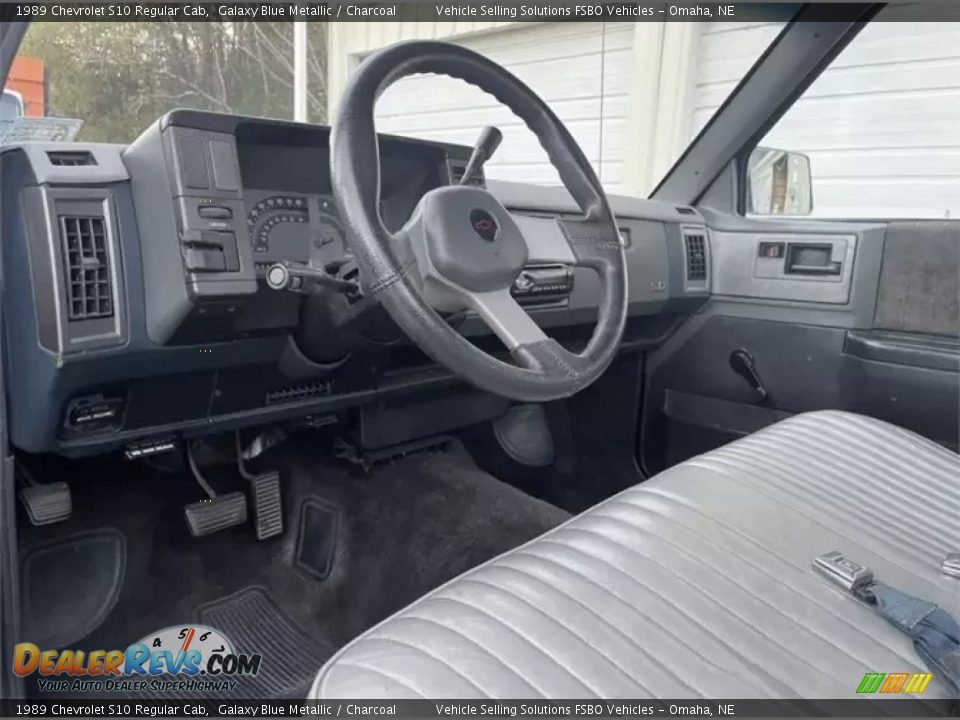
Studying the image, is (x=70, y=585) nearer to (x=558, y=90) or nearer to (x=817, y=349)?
(x=817, y=349)

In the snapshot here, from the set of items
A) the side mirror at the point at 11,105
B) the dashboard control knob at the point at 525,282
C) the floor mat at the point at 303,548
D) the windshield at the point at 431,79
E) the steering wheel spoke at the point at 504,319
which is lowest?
the floor mat at the point at 303,548

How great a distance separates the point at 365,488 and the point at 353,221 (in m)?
1.22

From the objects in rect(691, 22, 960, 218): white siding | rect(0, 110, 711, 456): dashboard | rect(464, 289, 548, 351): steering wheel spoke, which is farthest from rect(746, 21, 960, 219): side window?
rect(464, 289, 548, 351): steering wheel spoke

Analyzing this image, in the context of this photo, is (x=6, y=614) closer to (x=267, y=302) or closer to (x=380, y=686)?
(x=267, y=302)

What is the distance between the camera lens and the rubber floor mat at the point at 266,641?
177cm

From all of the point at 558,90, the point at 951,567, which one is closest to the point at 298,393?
the point at 951,567

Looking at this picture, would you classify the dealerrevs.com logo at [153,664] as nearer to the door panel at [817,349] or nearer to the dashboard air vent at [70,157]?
the dashboard air vent at [70,157]

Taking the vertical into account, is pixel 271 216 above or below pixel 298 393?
above

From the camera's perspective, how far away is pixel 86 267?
133 centimetres

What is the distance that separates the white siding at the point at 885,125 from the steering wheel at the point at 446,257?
1.46 metres

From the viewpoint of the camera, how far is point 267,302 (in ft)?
5.02

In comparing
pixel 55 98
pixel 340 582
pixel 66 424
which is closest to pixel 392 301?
pixel 66 424

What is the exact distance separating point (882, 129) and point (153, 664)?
251 centimetres

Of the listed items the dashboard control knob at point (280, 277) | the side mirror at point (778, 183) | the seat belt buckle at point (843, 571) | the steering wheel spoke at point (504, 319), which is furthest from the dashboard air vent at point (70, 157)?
the side mirror at point (778, 183)
